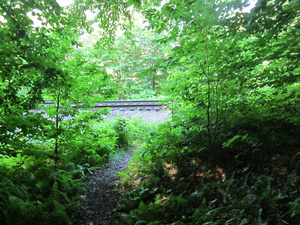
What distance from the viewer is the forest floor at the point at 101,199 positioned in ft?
11.3

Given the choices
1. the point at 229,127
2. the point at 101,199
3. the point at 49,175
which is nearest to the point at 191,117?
the point at 229,127

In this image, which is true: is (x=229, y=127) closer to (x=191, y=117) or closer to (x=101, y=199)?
(x=191, y=117)

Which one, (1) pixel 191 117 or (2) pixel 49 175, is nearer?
(1) pixel 191 117

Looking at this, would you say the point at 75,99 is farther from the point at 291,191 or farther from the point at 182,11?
the point at 291,191

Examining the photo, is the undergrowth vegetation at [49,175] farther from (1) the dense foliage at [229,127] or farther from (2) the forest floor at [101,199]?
(1) the dense foliage at [229,127]

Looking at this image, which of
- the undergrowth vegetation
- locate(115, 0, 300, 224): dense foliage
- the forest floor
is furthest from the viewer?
the forest floor

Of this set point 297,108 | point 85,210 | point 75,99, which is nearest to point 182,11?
point 297,108

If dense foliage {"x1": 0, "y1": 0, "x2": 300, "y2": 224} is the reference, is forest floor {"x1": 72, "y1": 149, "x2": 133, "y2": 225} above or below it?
below

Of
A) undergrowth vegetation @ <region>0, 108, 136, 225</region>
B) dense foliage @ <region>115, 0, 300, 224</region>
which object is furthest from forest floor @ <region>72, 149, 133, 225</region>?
dense foliage @ <region>115, 0, 300, 224</region>

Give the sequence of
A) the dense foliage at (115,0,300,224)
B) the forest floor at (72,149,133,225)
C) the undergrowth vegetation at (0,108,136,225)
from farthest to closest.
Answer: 1. the forest floor at (72,149,133,225)
2. the undergrowth vegetation at (0,108,136,225)
3. the dense foliage at (115,0,300,224)

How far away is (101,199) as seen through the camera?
410 cm

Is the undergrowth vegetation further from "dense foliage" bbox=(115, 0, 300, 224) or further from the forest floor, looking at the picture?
"dense foliage" bbox=(115, 0, 300, 224)

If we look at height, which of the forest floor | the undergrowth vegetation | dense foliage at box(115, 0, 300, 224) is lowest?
the forest floor

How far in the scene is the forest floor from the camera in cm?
344
